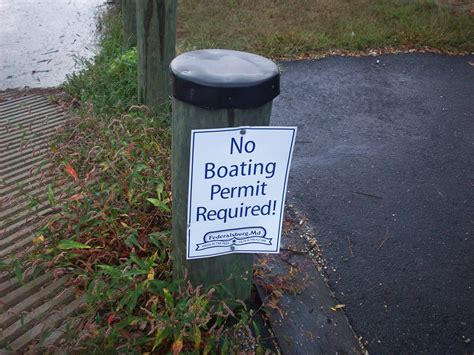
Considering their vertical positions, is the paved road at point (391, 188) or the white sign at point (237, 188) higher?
the white sign at point (237, 188)

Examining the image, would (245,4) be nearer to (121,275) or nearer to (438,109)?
(438,109)

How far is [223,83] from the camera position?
162 cm

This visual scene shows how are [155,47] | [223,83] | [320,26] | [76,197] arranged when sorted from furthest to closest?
[320,26] < [155,47] < [76,197] < [223,83]

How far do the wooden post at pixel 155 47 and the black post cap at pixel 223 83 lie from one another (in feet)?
6.77

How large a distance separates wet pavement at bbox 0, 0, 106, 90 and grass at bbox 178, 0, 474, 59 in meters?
1.37

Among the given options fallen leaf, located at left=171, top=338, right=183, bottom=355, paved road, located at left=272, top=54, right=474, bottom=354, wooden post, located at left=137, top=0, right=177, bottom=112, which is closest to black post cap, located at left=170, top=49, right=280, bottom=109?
fallen leaf, located at left=171, top=338, right=183, bottom=355

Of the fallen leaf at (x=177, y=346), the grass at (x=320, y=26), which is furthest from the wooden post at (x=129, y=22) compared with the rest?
the fallen leaf at (x=177, y=346)

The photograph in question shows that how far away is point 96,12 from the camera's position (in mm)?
7609

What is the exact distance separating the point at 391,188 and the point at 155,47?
2.09 metres

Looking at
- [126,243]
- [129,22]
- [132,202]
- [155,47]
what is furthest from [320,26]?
[126,243]

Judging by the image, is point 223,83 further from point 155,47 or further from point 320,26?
point 320,26

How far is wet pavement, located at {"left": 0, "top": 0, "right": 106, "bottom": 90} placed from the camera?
538 cm

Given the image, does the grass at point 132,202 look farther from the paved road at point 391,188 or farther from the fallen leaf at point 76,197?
the paved road at point 391,188

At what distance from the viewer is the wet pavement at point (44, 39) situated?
17.6ft
